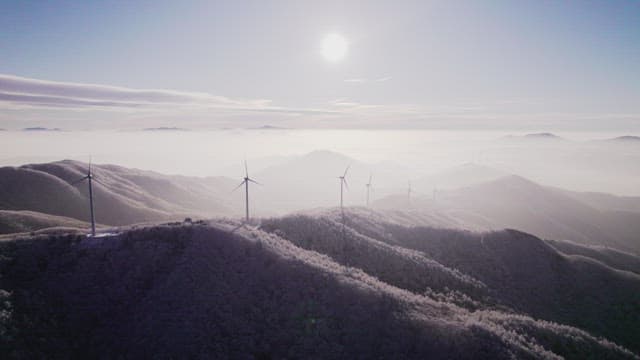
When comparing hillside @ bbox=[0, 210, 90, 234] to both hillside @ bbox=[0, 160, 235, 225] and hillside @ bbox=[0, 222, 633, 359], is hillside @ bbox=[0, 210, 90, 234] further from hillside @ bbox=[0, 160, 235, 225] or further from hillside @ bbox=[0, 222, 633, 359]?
hillside @ bbox=[0, 222, 633, 359]

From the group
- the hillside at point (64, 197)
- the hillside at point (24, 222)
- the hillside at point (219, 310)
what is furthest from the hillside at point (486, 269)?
the hillside at point (64, 197)

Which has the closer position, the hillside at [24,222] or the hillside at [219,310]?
the hillside at [219,310]

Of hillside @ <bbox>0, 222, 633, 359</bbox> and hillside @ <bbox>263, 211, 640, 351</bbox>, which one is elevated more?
hillside @ <bbox>0, 222, 633, 359</bbox>

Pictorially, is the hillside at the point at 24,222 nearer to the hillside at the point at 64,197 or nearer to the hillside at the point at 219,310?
the hillside at the point at 64,197

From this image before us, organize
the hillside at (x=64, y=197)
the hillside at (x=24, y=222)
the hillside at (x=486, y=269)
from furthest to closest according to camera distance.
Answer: the hillside at (x=64, y=197), the hillside at (x=24, y=222), the hillside at (x=486, y=269)

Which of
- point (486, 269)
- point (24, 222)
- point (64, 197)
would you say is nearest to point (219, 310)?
point (486, 269)

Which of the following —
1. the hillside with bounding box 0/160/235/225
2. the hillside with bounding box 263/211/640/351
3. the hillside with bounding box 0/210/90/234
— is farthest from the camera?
the hillside with bounding box 0/160/235/225

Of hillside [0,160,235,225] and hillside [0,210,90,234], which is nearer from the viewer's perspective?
hillside [0,210,90,234]

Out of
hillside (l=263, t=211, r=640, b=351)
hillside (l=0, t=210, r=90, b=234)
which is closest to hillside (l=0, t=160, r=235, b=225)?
hillside (l=0, t=210, r=90, b=234)

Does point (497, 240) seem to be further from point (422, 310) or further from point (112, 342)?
point (112, 342)
